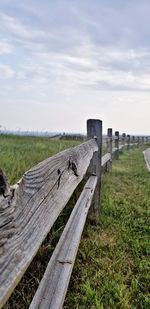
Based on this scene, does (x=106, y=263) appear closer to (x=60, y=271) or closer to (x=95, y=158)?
(x=60, y=271)

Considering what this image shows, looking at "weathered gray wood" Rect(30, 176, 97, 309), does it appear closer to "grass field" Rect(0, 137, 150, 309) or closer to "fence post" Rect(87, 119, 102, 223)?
"grass field" Rect(0, 137, 150, 309)

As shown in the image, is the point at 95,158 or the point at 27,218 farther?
the point at 95,158

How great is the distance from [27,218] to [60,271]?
100 cm

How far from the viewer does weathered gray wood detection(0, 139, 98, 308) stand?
3.26 ft

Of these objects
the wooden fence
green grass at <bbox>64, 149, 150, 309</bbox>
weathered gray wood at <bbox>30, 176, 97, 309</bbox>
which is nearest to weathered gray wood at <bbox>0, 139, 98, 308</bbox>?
the wooden fence

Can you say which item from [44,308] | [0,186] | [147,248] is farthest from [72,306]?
[0,186]

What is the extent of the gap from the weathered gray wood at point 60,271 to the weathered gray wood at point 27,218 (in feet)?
1.48

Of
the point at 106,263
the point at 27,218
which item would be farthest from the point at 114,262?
the point at 27,218

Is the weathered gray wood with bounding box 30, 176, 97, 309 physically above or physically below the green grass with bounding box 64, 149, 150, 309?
above

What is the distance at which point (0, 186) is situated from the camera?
3.17 ft

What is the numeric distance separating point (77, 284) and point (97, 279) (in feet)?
0.57

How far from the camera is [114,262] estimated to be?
11.1ft

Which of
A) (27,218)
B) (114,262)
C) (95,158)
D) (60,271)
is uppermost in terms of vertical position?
(27,218)

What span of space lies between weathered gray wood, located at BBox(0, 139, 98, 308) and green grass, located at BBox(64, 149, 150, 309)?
1.28m
